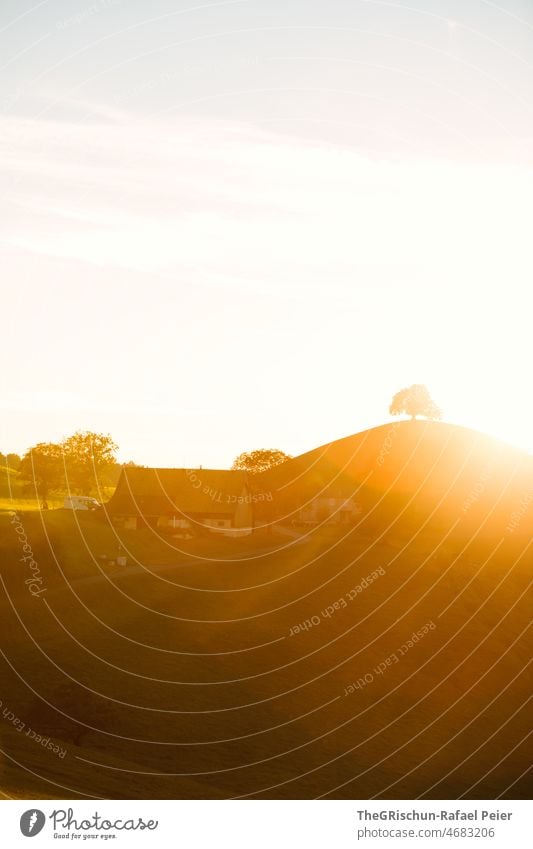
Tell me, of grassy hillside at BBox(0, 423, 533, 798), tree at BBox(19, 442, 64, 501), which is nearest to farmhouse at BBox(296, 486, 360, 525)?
grassy hillside at BBox(0, 423, 533, 798)

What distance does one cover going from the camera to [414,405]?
142 meters

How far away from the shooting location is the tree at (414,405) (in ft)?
467

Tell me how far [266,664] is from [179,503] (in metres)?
57.6

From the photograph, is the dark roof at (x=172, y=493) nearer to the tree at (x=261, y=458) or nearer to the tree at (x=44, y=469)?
the tree at (x=44, y=469)

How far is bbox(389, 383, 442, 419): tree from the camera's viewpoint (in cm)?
14238

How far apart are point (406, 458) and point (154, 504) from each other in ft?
130

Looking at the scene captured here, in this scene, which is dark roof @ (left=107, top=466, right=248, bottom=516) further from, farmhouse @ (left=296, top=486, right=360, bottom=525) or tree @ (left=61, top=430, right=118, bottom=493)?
tree @ (left=61, top=430, right=118, bottom=493)

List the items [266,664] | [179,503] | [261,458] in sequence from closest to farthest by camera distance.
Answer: [266,664], [179,503], [261,458]

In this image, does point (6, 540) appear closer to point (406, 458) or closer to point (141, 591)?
point (141, 591)
